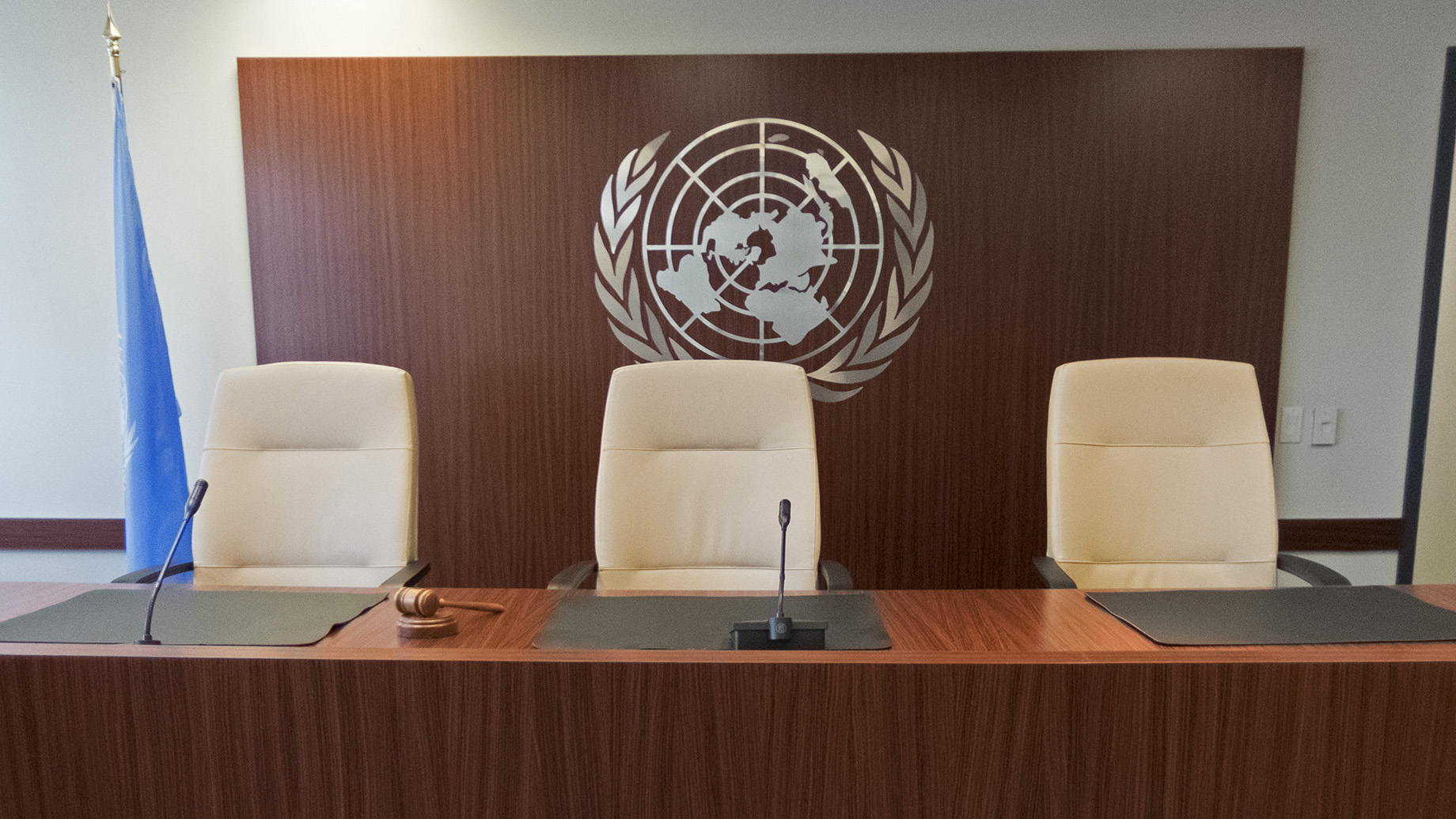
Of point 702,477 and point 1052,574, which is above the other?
point 702,477

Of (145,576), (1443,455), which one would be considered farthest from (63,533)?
(1443,455)

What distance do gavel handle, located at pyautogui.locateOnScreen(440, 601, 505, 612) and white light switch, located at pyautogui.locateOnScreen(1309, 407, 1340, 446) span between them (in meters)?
2.61

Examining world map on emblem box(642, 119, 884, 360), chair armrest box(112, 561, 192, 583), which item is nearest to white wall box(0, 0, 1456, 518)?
world map on emblem box(642, 119, 884, 360)

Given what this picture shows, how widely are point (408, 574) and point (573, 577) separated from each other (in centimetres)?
37

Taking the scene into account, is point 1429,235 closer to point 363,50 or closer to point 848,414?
point 848,414

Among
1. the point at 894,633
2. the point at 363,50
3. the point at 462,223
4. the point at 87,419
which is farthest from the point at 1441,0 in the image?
the point at 87,419

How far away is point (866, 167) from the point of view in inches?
95.3

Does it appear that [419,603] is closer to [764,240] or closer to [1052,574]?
[1052,574]

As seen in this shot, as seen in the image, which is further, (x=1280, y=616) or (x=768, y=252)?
(x=768, y=252)

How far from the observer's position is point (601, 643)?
116 cm

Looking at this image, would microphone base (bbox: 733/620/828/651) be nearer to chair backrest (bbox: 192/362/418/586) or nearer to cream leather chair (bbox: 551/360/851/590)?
cream leather chair (bbox: 551/360/851/590)

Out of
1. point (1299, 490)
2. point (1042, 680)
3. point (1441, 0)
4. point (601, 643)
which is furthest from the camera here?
point (1299, 490)

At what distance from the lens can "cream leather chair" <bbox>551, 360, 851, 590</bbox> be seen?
1771mm

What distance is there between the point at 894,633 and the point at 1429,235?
96.5 inches
